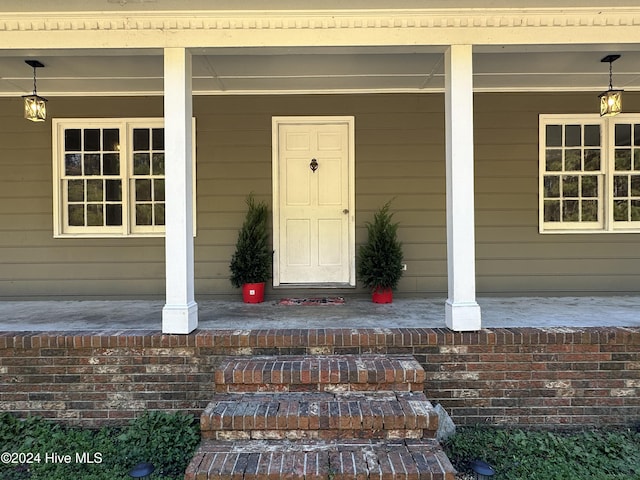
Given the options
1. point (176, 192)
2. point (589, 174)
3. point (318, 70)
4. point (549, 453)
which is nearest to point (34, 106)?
point (176, 192)

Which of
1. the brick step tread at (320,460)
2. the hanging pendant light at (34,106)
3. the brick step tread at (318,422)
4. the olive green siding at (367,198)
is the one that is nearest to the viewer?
the brick step tread at (320,460)

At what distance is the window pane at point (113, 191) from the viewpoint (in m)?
5.18

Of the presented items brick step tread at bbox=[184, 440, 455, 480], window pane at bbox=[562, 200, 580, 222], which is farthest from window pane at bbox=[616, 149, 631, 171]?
brick step tread at bbox=[184, 440, 455, 480]

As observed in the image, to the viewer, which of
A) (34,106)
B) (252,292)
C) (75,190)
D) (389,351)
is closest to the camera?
(389,351)

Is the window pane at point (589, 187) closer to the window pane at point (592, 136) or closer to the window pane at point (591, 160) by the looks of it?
the window pane at point (591, 160)

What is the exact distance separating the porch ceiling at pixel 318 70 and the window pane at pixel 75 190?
999mm

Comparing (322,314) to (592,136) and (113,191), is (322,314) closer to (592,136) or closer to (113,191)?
(113,191)

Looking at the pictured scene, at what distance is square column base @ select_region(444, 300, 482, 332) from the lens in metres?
3.38

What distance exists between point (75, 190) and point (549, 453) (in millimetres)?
5264

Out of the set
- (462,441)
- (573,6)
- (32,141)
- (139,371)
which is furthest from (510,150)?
(32,141)

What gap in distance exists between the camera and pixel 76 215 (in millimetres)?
5211

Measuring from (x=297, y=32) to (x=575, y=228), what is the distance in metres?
→ 3.84

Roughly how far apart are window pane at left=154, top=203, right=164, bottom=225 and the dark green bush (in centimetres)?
244

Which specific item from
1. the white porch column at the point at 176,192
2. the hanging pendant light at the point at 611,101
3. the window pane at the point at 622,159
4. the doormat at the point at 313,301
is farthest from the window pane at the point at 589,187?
the white porch column at the point at 176,192
